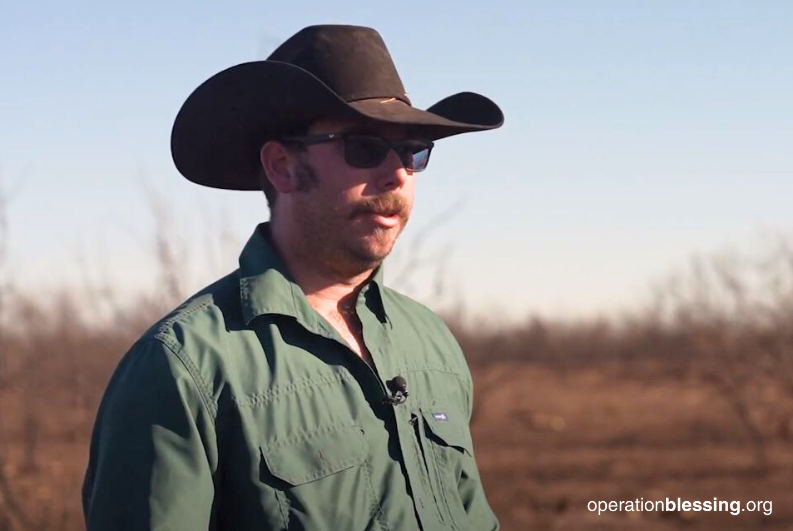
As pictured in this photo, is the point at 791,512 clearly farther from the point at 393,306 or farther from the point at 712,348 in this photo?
the point at 393,306

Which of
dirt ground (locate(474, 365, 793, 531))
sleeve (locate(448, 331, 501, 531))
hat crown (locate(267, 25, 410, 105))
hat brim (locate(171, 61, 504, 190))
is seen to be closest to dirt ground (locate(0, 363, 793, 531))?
dirt ground (locate(474, 365, 793, 531))

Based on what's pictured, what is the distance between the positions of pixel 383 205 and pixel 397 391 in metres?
0.45

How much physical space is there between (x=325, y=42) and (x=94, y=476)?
1.27m

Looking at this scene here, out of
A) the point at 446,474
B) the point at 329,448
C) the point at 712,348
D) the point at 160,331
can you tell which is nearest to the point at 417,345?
the point at 446,474

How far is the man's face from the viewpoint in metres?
3.01

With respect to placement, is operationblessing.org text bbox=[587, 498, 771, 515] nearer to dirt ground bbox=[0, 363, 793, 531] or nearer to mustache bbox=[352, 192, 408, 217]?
dirt ground bbox=[0, 363, 793, 531]

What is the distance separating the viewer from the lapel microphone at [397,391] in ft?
9.63

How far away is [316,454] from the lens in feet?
8.96

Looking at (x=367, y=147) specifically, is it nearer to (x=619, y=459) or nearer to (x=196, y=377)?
(x=196, y=377)

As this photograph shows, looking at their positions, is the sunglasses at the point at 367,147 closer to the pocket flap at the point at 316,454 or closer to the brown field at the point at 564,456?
the pocket flap at the point at 316,454

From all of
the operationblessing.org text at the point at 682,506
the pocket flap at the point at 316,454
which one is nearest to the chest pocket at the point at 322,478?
the pocket flap at the point at 316,454

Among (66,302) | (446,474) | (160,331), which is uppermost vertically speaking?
(160,331)

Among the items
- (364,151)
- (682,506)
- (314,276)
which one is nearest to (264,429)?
(314,276)

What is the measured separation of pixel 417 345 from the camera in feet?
10.6
